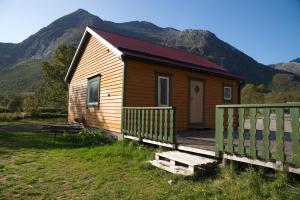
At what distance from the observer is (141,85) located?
444 inches

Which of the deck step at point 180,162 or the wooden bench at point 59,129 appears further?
the wooden bench at point 59,129

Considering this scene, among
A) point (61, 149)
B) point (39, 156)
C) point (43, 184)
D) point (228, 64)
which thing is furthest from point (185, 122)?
point (228, 64)

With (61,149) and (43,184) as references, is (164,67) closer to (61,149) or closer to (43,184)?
(61,149)

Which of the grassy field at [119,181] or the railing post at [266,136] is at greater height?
the railing post at [266,136]

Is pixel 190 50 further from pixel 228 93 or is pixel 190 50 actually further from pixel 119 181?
pixel 119 181

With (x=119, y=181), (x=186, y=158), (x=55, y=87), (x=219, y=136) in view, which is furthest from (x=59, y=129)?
(x=55, y=87)

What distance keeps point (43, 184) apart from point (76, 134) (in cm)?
711

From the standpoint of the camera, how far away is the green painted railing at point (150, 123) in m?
7.89

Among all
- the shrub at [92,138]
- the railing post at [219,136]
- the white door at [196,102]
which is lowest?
the shrub at [92,138]

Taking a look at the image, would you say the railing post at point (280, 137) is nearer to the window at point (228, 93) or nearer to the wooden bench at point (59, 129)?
the wooden bench at point (59, 129)

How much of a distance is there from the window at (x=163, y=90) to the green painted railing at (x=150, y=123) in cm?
194

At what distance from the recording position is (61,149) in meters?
9.69

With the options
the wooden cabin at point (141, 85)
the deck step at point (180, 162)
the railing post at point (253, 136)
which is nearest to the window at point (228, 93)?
the wooden cabin at point (141, 85)

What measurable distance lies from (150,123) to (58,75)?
25.0 m
